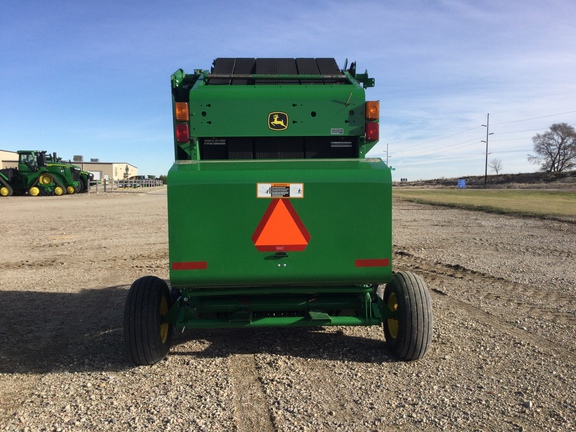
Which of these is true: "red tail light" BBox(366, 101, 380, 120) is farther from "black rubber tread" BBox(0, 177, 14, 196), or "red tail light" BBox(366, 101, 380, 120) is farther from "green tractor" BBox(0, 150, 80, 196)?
"black rubber tread" BBox(0, 177, 14, 196)

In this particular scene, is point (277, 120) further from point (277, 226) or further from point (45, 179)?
→ point (45, 179)

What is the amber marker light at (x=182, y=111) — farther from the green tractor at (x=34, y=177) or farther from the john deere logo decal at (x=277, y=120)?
the green tractor at (x=34, y=177)

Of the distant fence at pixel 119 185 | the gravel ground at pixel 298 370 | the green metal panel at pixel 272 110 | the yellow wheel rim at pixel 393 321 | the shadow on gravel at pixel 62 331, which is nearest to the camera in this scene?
the gravel ground at pixel 298 370

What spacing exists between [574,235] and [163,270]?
36.2ft

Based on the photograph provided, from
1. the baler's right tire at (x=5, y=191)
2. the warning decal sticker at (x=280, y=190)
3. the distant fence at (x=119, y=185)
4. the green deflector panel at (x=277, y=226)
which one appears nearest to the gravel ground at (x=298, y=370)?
the green deflector panel at (x=277, y=226)

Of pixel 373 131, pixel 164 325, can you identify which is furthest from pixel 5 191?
pixel 373 131

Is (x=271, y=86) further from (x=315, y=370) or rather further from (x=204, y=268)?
(x=315, y=370)

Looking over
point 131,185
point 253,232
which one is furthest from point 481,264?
point 131,185

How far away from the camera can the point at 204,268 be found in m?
3.82

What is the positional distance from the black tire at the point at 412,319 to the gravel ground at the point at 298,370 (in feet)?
0.49

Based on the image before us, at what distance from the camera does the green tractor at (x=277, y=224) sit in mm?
3803

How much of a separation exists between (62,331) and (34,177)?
30.3 metres

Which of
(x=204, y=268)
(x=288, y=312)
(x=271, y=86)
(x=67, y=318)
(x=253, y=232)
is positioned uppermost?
(x=271, y=86)

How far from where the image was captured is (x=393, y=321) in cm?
448
